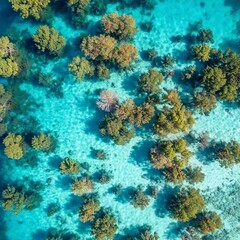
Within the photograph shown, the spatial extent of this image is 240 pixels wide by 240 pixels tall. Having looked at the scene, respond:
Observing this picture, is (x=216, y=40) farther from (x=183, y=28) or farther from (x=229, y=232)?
(x=229, y=232)

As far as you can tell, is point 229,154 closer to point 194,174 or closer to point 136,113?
point 194,174

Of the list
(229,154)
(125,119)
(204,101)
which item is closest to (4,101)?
(125,119)

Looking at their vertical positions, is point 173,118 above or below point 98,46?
below

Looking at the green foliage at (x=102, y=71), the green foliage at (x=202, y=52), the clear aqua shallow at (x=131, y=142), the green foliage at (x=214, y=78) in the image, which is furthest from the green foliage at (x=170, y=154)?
the green foliage at (x=102, y=71)

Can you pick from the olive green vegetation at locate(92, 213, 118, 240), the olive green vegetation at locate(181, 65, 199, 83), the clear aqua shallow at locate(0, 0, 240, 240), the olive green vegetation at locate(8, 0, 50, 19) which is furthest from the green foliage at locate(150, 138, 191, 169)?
the olive green vegetation at locate(8, 0, 50, 19)

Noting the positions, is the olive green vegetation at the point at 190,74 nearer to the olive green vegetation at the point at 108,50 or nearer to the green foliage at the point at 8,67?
the olive green vegetation at the point at 108,50

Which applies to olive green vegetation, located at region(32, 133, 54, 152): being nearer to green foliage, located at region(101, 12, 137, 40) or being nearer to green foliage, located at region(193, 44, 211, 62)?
green foliage, located at region(101, 12, 137, 40)

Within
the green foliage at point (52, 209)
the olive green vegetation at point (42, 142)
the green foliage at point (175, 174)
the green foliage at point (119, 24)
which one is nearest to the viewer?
the green foliage at point (119, 24)
